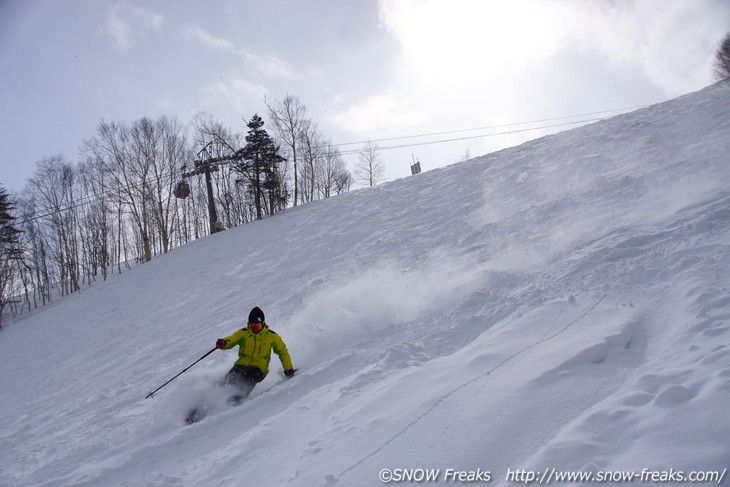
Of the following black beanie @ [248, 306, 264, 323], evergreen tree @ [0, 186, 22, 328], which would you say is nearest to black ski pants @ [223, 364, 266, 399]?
black beanie @ [248, 306, 264, 323]

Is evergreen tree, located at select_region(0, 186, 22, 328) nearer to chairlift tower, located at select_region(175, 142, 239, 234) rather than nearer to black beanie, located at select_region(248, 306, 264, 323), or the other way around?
chairlift tower, located at select_region(175, 142, 239, 234)

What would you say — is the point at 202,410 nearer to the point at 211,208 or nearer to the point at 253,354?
the point at 253,354

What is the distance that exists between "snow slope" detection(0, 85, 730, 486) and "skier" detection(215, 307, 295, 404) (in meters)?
0.37

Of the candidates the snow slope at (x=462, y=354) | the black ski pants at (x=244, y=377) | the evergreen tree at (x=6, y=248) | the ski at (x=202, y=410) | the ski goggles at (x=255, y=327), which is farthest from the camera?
the evergreen tree at (x=6, y=248)

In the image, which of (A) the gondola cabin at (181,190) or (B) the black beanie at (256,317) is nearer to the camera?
(B) the black beanie at (256,317)

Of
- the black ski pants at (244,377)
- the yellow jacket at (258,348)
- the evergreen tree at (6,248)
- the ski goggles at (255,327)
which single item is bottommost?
the black ski pants at (244,377)

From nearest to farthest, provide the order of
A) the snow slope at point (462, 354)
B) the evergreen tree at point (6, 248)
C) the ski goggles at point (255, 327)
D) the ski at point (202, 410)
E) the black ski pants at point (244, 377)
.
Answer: the snow slope at point (462, 354) → the ski at point (202, 410) → the black ski pants at point (244, 377) → the ski goggles at point (255, 327) → the evergreen tree at point (6, 248)

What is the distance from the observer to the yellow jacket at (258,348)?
18.9 feet

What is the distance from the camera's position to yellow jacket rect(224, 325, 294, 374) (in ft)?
18.9

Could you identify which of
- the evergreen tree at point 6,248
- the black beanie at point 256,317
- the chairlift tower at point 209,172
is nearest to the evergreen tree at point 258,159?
the chairlift tower at point 209,172

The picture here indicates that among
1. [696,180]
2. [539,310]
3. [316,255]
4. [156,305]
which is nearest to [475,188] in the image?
[316,255]

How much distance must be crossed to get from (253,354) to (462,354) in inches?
125

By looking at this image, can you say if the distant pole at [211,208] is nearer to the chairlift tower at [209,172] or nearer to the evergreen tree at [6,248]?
the chairlift tower at [209,172]

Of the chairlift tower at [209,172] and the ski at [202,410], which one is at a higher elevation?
the chairlift tower at [209,172]
